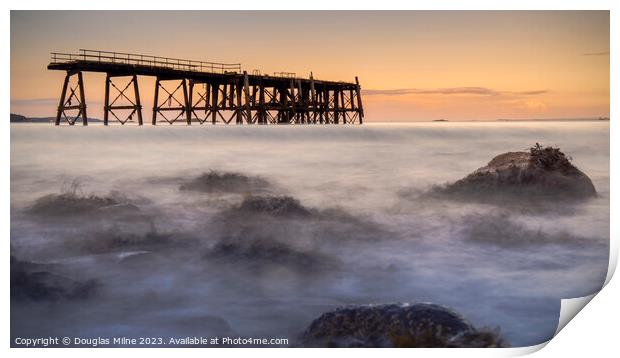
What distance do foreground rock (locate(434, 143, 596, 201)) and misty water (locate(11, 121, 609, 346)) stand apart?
225 millimetres

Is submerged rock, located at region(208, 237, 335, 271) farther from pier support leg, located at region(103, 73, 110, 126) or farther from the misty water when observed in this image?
pier support leg, located at region(103, 73, 110, 126)

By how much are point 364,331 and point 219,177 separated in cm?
393

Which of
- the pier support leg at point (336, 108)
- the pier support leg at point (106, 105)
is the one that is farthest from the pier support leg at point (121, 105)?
the pier support leg at point (336, 108)

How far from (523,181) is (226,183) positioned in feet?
18.4

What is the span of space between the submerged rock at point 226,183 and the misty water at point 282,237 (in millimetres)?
115

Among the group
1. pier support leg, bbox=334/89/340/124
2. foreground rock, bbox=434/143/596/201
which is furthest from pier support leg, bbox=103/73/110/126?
pier support leg, bbox=334/89/340/124

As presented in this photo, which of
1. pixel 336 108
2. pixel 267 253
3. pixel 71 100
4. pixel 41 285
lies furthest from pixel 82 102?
pixel 336 108

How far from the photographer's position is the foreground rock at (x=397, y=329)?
8.57 meters

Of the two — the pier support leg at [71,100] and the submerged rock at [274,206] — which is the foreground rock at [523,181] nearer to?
the submerged rock at [274,206]

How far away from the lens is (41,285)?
937 cm

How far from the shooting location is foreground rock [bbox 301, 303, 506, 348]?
857cm

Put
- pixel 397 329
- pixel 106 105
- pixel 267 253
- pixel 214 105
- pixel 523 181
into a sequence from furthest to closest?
pixel 214 105, pixel 106 105, pixel 523 181, pixel 267 253, pixel 397 329

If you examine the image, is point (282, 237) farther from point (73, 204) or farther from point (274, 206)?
point (73, 204)
